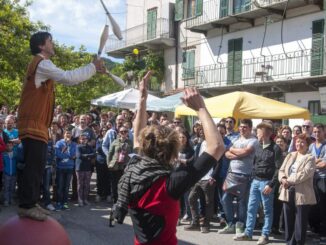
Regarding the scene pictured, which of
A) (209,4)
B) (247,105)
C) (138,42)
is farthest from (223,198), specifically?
(138,42)

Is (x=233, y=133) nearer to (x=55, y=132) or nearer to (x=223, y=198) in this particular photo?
(x=223, y=198)

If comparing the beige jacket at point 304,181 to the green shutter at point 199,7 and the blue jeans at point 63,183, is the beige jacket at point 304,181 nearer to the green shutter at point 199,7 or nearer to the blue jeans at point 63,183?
the blue jeans at point 63,183

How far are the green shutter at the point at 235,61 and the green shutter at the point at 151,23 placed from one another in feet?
23.6

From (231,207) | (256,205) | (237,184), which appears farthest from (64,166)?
(256,205)

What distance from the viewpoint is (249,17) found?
74.5 feet

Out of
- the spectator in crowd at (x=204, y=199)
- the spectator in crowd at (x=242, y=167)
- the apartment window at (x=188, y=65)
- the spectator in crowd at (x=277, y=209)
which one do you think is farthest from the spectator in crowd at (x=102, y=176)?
the apartment window at (x=188, y=65)

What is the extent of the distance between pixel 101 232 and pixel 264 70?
1445 cm

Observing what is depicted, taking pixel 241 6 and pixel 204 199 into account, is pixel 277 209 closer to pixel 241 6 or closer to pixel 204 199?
pixel 204 199

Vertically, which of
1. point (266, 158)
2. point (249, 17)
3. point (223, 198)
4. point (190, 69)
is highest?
point (249, 17)

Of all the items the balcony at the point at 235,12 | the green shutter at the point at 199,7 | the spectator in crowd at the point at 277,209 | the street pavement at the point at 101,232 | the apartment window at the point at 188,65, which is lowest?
the street pavement at the point at 101,232

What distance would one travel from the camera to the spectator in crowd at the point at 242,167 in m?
8.45

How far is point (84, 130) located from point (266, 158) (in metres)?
4.66

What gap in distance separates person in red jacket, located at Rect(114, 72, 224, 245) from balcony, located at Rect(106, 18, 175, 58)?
81.0ft

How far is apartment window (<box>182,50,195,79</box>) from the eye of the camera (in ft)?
88.6
